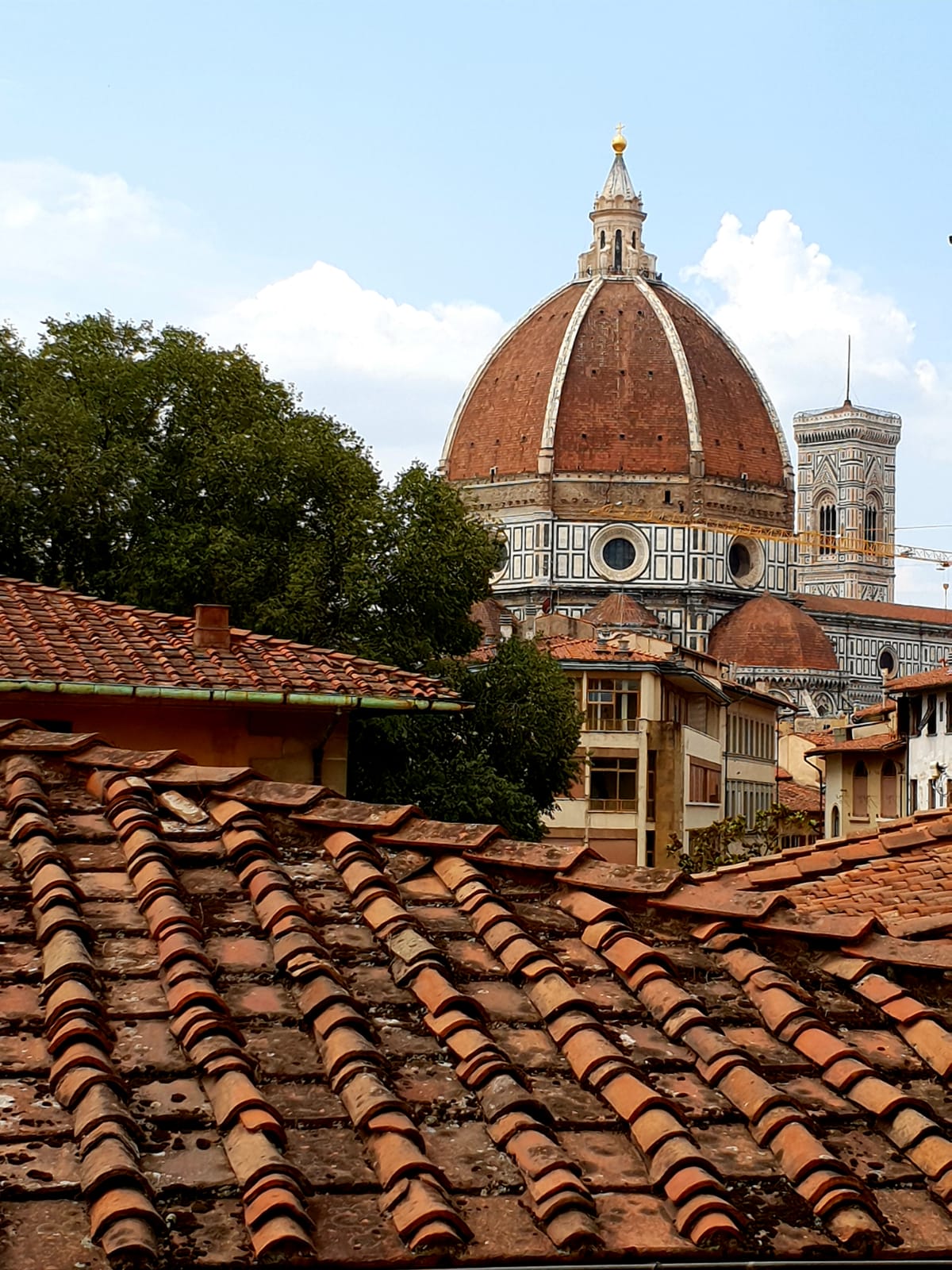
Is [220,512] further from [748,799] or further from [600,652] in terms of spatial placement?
[748,799]

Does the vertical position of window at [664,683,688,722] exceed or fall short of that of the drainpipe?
it exceeds it

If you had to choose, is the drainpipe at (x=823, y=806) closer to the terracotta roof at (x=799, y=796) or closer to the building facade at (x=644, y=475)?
the terracotta roof at (x=799, y=796)

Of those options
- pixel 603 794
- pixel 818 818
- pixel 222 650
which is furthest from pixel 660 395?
pixel 222 650

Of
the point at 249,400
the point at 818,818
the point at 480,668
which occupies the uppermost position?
the point at 249,400

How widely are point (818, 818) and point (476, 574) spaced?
3190 cm

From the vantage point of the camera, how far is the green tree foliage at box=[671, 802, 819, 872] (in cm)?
4112

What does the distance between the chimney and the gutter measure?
1.06m

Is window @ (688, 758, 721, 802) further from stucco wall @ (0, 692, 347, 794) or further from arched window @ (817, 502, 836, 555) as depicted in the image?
arched window @ (817, 502, 836, 555)

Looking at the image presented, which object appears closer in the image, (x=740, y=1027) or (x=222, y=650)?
(x=740, y=1027)

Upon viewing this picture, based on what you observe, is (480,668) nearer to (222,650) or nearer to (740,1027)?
(222,650)

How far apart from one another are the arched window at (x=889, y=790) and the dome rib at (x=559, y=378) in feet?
194

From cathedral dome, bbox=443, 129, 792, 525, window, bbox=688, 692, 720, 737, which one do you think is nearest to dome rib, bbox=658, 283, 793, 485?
cathedral dome, bbox=443, 129, 792, 525

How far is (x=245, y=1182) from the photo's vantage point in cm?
369

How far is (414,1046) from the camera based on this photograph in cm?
439
